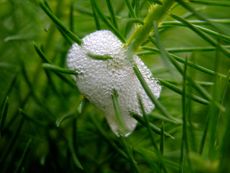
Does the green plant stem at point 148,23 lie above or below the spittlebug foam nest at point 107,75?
above

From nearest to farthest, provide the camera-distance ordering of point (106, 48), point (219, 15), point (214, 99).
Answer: point (214, 99) < point (106, 48) < point (219, 15)

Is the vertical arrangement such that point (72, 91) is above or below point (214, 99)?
below

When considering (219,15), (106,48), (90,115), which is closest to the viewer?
(106,48)

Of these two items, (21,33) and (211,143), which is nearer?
(211,143)

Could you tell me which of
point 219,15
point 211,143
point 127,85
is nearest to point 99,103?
point 127,85

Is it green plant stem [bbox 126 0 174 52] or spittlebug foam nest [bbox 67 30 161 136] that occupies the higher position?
green plant stem [bbox 126 0 174 52]

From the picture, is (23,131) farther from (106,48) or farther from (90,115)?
(106,48)

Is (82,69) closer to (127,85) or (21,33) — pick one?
(127,85)
